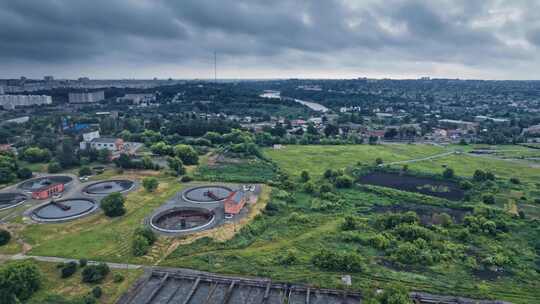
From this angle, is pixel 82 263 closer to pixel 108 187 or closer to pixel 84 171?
pixel 108 187

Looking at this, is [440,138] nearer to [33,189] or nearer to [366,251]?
[366,251]

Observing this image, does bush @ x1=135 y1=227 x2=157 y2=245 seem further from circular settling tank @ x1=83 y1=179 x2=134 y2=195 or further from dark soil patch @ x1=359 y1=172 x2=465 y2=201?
→ dark soil patch @ x1=359 y1=172 x2=465 y2=201

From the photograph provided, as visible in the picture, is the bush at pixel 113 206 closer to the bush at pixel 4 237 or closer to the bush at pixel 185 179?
the bush at pixel 4 237

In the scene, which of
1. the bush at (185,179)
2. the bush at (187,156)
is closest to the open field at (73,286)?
the bush at (185,179)

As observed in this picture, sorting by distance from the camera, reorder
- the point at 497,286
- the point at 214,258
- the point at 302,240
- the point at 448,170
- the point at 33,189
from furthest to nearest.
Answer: the point at 448,170 → the point at 33,189 → the point at 302,240 → the point at 214,258 → the point at 497,286

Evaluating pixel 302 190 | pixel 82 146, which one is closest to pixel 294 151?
pixel 302 190

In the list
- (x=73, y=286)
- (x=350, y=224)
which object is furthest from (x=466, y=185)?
(x=73, y=286)
